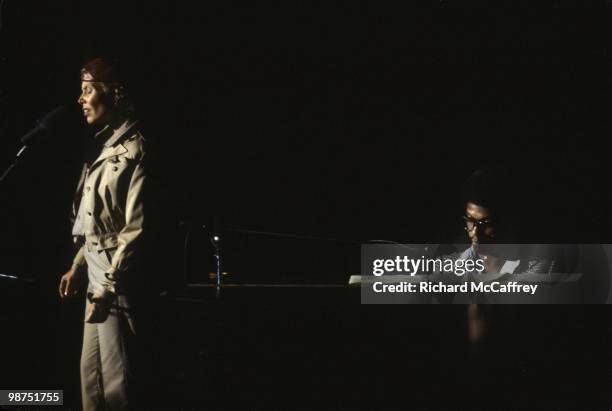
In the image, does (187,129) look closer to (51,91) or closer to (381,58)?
(51,91)

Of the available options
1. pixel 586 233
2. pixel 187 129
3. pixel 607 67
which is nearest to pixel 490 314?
pixel 586 233

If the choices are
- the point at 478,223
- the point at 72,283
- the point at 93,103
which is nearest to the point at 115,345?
the point at 72,283

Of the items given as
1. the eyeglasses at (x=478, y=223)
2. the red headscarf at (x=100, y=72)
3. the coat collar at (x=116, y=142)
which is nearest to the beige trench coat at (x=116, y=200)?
the coat collar at (x=116, y=142)

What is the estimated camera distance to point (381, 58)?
109 inches

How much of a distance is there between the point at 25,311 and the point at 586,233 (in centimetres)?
257

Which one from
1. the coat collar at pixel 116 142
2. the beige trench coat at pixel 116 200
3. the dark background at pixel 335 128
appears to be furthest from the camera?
the dark background at pixel 335 128

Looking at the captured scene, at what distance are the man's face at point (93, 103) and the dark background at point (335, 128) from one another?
0.41 meters

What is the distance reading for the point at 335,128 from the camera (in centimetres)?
304

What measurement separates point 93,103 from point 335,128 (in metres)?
1.57

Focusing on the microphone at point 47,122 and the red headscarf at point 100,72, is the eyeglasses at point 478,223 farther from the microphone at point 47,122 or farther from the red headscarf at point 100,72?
the microphone at point 47,122

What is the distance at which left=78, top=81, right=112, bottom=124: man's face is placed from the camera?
1.71 meters

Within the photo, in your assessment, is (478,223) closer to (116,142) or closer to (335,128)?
(335,128)

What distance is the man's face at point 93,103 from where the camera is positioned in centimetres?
171

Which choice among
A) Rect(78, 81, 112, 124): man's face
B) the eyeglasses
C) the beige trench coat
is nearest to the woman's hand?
the beige trench coat
